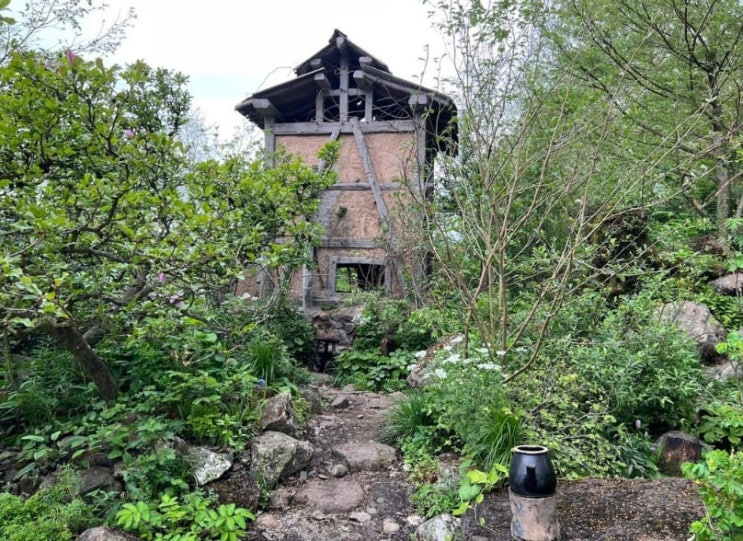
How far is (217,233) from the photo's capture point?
3311 millimetres

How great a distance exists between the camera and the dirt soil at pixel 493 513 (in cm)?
226

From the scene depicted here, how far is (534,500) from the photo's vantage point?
7.22 ft

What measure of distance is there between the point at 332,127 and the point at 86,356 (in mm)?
5909

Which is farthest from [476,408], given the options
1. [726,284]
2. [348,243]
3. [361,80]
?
[361,80]

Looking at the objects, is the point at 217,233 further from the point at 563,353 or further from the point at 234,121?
the point at 234,121

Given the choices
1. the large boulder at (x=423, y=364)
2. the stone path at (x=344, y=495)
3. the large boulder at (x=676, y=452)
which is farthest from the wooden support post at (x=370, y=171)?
the large boulder at (x=676, y=452)

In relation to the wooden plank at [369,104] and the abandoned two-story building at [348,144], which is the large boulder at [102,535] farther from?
the wooden plank at [369,104]

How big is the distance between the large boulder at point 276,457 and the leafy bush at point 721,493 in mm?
2441

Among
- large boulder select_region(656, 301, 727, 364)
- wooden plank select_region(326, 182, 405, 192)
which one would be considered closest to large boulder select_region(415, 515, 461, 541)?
large boulder select_region(656, 301, 727, 364)

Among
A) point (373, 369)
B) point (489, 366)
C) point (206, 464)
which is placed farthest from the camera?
point (373, 369)

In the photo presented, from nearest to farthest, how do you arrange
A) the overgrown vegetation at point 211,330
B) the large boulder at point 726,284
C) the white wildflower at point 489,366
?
the overgrown vegetation at point 211,330 < the white wildflower at point 489,366 < the large boulder at point 726,284

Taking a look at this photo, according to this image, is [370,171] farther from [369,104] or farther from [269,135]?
[269,135]

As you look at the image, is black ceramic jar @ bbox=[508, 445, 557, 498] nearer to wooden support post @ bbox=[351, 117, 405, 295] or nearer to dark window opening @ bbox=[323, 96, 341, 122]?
wooden support post @ bbox=[351, 117, 405, 295]

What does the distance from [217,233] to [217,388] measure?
119cm
